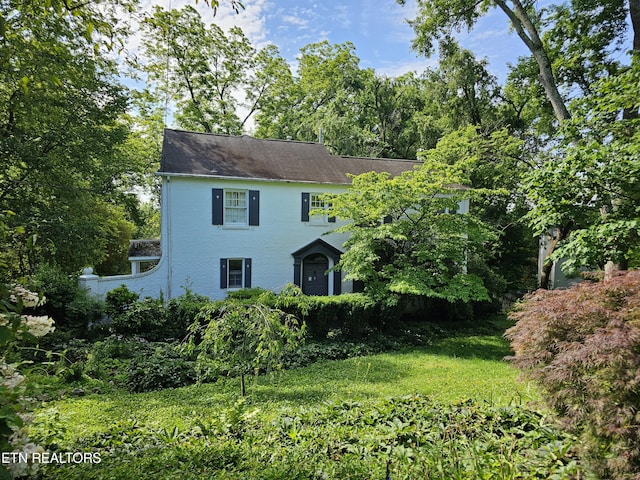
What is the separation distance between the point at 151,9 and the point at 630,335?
6.18 metres

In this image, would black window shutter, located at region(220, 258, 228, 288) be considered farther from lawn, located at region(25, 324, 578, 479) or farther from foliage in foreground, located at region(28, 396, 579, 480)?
foliage in foreground, located at region(28, 396, 579, 480)

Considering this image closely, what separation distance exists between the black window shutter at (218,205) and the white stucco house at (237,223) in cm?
4

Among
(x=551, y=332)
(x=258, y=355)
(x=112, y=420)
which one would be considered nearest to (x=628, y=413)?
(x=551, y=332)

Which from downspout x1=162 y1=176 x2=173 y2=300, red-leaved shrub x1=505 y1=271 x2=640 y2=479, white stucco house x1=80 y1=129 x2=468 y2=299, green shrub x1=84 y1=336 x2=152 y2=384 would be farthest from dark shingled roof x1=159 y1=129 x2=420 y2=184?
red-leaved shrub x1=505 y1=271 x2=640 y2=479

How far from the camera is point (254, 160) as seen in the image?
15148 mm

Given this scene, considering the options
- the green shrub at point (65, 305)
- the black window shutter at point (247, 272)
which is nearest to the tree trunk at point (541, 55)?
the black window shutter at point (247, 272)

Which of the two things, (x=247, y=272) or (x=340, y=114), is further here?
(x=340, y=114)

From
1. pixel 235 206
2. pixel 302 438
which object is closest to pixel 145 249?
pixel 235 206

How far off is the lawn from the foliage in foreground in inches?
0.4

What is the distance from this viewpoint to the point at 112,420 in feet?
16.2

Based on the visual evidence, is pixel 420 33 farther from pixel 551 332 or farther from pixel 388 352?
pixel 551 332

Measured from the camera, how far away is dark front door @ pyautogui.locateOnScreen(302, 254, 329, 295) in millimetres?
14836

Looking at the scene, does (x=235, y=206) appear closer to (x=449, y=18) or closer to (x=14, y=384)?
(x=449, y=18)

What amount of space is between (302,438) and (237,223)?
11173 millimetres
